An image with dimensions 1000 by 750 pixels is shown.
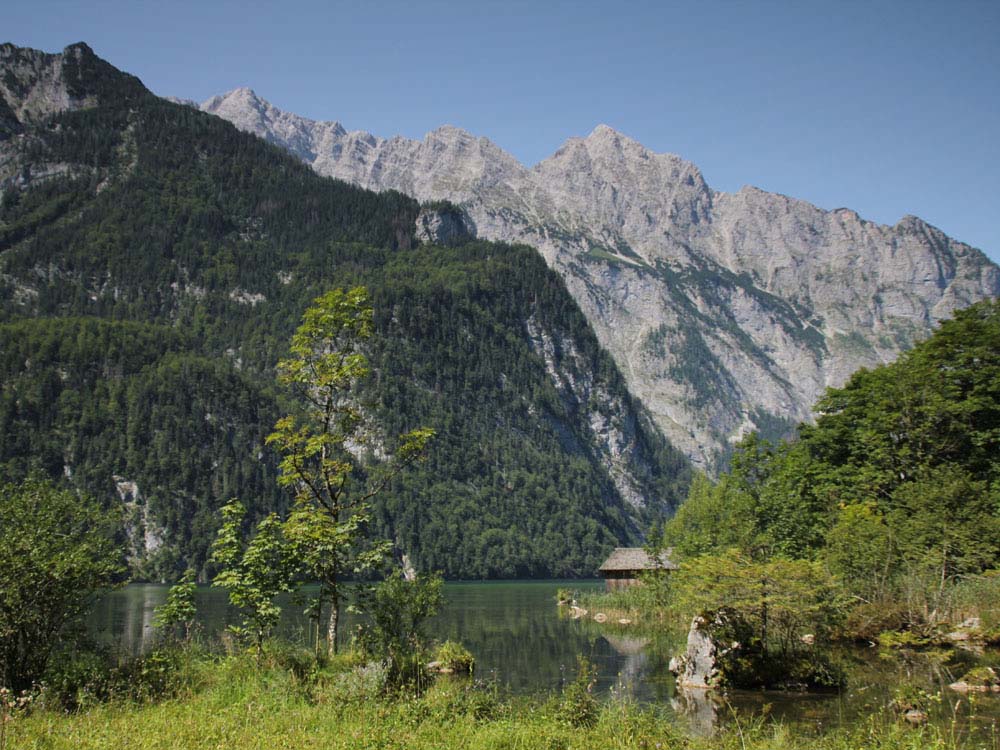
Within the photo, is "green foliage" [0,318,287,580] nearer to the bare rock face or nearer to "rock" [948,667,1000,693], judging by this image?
the bare rock face

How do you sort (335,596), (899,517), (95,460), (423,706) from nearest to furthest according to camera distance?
(423,706) → (335,596) → (899,517) → (95,460)

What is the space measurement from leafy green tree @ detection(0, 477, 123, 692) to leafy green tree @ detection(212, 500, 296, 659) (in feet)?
11.1

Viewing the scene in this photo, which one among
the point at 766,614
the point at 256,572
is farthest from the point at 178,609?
the point at 766,614

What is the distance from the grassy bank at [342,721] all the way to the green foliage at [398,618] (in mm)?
1047

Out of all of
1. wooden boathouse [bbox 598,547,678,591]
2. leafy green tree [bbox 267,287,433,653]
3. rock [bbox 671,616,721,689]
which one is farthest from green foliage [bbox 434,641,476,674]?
wooden boathouse [bbox 598,547,678,591]

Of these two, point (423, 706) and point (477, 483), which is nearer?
point (423, 706)

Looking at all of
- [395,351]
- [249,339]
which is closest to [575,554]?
[395,351]

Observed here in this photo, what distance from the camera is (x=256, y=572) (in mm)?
19203

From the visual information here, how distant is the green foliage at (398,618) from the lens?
59.3 feet

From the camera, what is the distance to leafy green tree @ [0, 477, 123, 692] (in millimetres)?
14211

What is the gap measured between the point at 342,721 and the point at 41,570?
6716 millimetres

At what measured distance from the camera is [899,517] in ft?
117

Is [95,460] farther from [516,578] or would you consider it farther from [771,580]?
[771,580]

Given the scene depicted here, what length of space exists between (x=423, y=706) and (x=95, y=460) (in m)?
149
